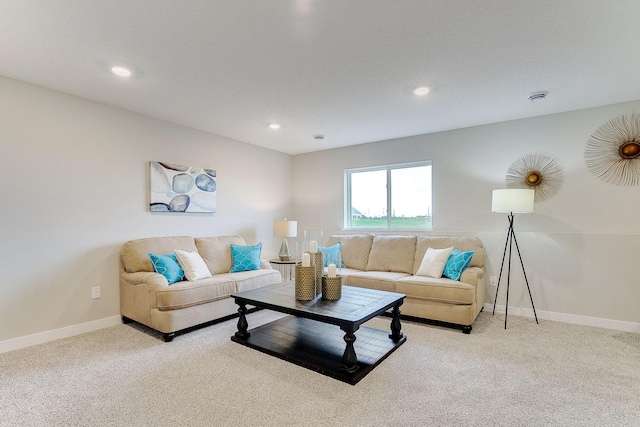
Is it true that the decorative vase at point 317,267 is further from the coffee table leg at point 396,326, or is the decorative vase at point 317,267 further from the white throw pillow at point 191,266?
the white throw pillow at point 191,266

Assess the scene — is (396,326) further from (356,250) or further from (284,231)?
(284,231)

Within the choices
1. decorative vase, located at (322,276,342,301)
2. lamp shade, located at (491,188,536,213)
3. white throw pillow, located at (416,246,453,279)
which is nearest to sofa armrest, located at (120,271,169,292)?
decorative vase, located at (322,276,342,301)

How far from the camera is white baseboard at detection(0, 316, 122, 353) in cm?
275

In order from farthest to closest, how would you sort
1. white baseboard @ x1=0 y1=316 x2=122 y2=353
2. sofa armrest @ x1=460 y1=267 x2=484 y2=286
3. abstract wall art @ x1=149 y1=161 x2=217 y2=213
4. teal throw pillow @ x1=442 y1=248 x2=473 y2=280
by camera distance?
abstract wall art @ x1=149 y1=161 x2=217 y2=213
teal throw pillow @ x1=442 y1=248 x2=473 y2=280
sofa armrest @ x1=460 y1=267 x2=484 y2=286
white baseboard @ x1=0 y1=316 x2=122 y2=353

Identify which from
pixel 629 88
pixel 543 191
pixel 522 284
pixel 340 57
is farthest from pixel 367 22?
pixel 522 284

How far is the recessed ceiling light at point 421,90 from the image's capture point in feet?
9.51

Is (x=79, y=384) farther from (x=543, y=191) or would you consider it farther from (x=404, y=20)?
(x=543, y=191)

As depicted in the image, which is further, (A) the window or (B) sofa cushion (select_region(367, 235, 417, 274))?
(A) the window

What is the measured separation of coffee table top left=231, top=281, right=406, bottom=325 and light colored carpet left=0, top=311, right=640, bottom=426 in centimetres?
42

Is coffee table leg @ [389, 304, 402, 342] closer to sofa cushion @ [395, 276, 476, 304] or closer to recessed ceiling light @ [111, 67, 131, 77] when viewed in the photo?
sofa cushion @ [395, 276, 476, 304]

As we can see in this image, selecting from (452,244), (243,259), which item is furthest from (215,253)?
(452,244)

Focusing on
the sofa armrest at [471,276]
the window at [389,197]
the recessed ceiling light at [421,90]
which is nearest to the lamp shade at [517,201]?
the sofa armrest at [471,276]

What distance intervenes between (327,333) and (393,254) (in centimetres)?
168

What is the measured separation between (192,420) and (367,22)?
2.62 metres
